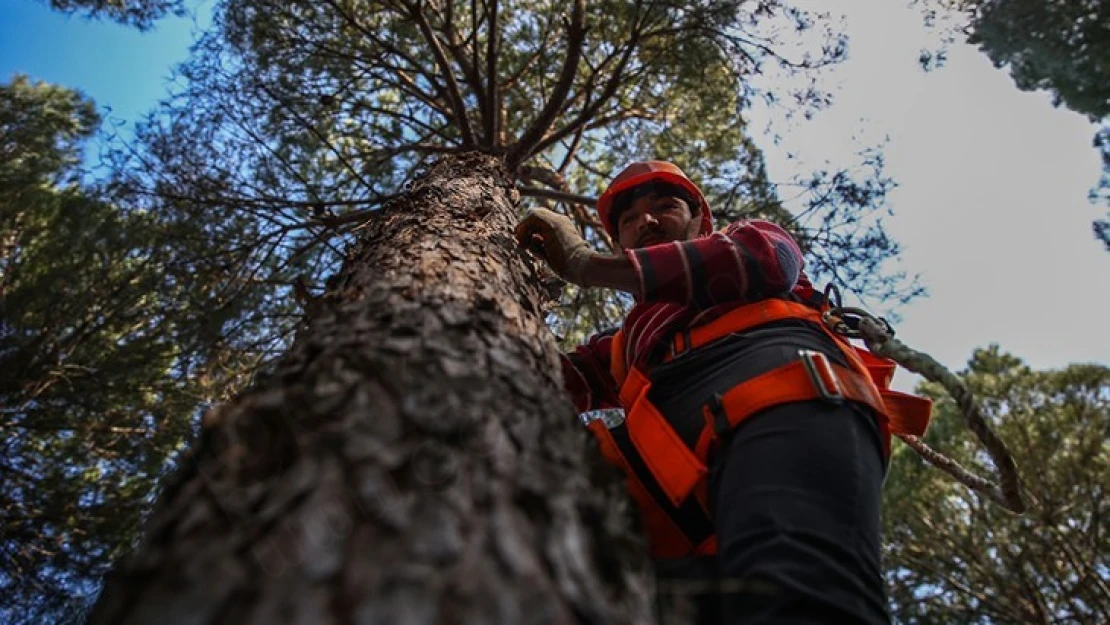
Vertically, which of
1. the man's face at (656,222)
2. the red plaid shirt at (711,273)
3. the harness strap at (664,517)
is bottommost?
the harness strap at (664,517)

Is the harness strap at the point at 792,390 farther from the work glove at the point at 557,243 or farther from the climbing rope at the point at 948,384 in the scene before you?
the work glove at the point at 557,243

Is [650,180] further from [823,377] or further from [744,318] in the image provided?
[823,377]

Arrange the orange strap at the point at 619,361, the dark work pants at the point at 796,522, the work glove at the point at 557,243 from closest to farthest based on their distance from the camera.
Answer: the dark work pants at the point at 796,522, the work glove at the point at 557,243, the orange strap at the point at 619,361

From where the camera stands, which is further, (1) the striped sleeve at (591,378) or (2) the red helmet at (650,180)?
(2) the red helmet at (650,180)

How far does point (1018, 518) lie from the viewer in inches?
276

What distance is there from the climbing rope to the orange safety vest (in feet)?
0.20

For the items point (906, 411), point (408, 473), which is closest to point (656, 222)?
point (906, 411)

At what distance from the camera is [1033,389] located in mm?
7953

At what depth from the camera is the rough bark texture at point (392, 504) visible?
1.94 ft

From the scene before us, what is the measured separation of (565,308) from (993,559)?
18.5ft

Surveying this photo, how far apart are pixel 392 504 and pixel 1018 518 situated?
8312 mm

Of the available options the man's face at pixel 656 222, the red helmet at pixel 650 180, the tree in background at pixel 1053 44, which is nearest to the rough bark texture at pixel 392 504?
the man's face at pixel 656 222

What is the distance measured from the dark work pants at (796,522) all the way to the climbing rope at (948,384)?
0.70 ft

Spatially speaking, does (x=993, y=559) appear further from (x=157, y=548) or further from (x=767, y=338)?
(x=157, y=548)
